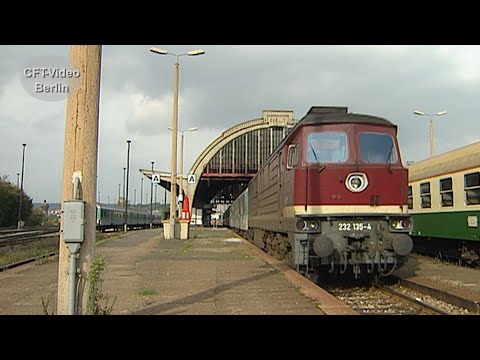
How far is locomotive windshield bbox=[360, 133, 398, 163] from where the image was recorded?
10172mm

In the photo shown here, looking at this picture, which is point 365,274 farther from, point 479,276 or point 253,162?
point 253,162

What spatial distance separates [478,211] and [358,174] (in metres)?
4.58

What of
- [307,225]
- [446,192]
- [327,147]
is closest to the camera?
[307,225]

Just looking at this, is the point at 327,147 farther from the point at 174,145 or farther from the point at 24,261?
the point at 174,145

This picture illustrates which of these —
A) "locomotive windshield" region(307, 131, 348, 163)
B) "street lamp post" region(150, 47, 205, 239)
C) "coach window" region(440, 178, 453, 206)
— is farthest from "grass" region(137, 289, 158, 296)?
"street lamp post" region(150, 47, 205, 239)

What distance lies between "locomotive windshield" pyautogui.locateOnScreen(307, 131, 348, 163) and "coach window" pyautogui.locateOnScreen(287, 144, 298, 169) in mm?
368

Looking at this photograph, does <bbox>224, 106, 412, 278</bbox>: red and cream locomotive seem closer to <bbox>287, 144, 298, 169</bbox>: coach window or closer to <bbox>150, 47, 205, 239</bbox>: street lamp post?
<bbox>287, 144, 298, 169</bbox>: coach window

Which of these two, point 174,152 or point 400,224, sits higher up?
point 174,152

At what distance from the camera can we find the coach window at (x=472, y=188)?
12.7 meters

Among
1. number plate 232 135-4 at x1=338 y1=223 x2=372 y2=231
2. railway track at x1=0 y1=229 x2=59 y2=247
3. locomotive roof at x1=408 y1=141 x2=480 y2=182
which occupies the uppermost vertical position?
locomotive roof at x1=408 y1=141 x2=480 y2=182

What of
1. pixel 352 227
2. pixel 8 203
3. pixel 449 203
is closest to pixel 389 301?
pixel 352 227

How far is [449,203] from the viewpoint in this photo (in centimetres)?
1441

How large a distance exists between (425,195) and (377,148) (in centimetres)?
702
